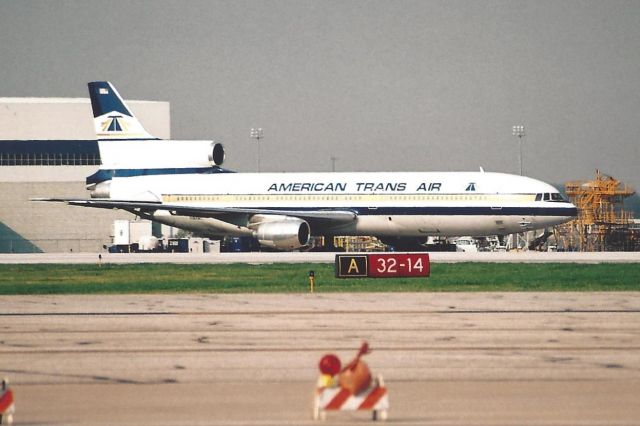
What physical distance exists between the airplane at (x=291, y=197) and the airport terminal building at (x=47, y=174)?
30.3 meters

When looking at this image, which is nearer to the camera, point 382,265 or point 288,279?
point 288,279

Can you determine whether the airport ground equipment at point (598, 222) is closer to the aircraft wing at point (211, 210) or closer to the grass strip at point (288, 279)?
the aircraft wing at point (211, 210)

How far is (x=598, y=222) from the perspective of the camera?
8031cm

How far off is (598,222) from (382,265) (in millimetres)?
43198

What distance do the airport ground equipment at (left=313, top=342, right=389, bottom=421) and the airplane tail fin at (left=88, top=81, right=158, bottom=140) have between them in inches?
2370

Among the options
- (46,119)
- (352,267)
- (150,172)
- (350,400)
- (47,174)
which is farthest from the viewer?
(46,119)

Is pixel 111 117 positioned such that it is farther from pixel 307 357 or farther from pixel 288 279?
pixel 307 357

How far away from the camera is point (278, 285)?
124 feet

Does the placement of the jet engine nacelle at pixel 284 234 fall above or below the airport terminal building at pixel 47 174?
below

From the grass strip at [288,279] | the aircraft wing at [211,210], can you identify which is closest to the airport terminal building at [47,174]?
the aircraft wing at [211,210]

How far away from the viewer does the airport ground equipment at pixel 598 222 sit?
7856 centimetres

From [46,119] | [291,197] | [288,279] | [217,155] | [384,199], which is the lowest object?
[288,279]

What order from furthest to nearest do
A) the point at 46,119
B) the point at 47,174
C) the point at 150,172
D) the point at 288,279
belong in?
the point at 46,119, the point at 47,174, the point at 150,172, the point at 288,279

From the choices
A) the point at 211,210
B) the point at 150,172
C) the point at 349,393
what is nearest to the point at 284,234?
the point at 211,210
